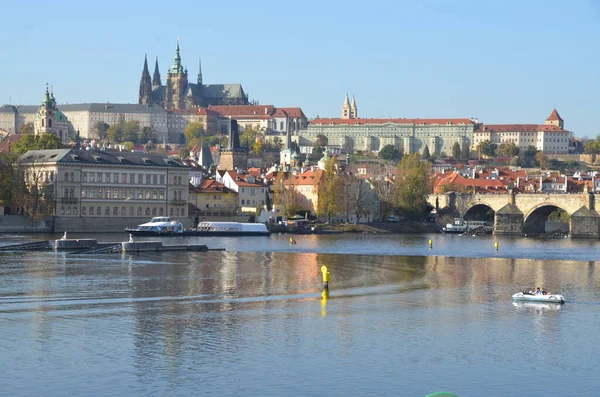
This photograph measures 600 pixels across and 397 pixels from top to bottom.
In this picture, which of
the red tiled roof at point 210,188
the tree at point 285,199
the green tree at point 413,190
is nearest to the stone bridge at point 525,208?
the green tree at point 413,190

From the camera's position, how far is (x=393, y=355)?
27.0 m

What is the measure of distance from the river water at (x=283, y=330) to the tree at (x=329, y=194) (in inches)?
1673

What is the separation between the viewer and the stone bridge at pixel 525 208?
3691 inches

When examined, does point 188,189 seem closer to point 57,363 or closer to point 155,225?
point 155,225

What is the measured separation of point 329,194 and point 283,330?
63520 mm

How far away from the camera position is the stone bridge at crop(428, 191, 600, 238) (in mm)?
93750

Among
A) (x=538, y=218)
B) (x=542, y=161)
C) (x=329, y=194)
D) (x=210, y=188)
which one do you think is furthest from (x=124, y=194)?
(x=542, y=161)

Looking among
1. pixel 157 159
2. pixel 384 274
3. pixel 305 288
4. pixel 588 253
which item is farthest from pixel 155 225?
pixel 305 288

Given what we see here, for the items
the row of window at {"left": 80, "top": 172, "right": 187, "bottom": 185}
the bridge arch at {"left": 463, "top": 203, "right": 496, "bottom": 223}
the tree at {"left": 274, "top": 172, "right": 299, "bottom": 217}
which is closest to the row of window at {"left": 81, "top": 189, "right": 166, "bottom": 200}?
the row of window at {"left": 80, "top": 172, "right": 187, "bottom": 185}

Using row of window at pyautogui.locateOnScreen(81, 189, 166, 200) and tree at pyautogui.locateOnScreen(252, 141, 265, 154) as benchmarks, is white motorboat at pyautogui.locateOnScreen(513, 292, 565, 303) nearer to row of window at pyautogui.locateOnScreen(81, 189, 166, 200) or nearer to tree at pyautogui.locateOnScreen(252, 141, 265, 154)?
row of window at pyautogui.locateOnScreen(81, 189, 166, 200)

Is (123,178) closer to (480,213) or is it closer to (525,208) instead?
(525,208)

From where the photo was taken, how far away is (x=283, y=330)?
3008 cm

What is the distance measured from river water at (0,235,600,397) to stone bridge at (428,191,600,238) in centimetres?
4374

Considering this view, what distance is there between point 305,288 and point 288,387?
1652 centimetres
